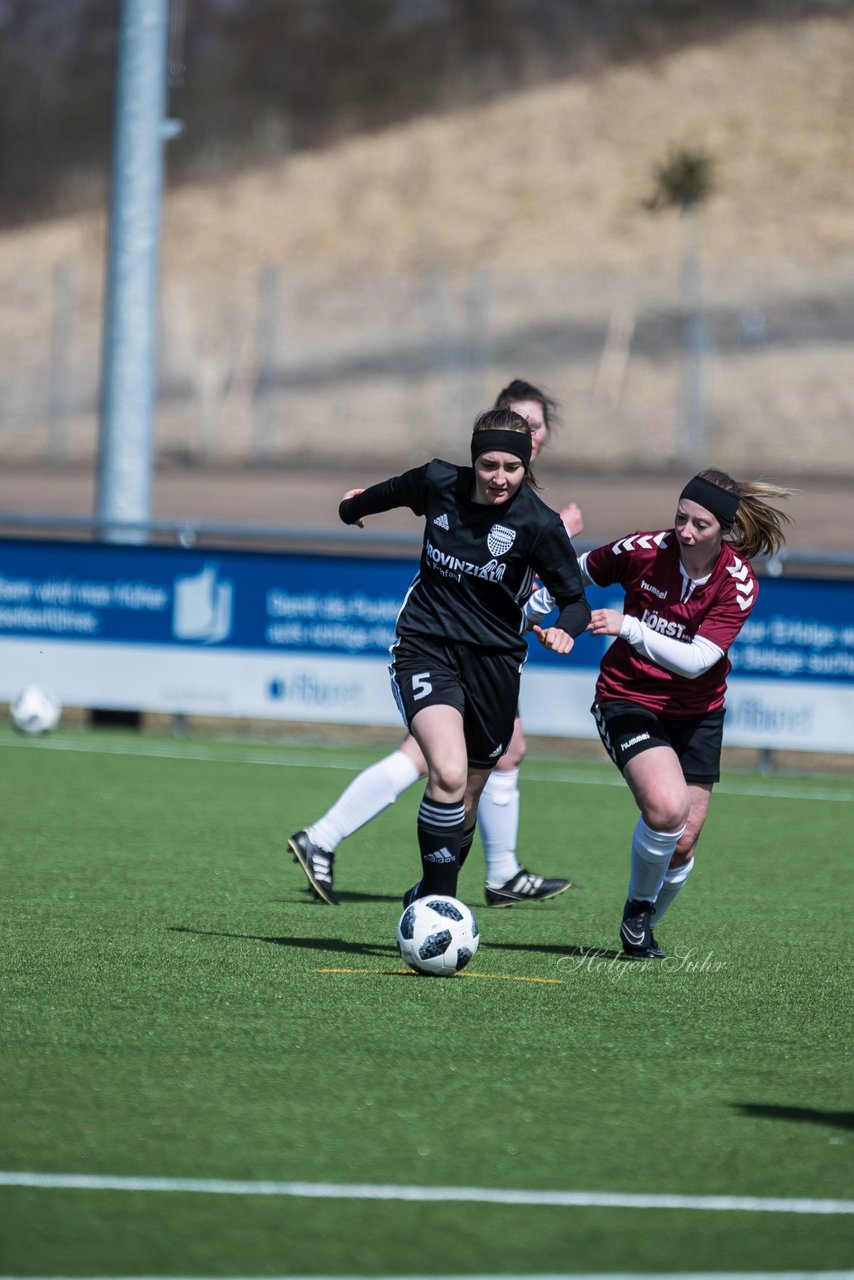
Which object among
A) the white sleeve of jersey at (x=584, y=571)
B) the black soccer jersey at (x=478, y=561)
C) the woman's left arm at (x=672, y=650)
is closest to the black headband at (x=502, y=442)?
the black soccer jersey at (x=478, y=561)

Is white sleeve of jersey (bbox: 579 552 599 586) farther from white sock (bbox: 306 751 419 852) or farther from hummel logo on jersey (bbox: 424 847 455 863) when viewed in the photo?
white sock (bbox: 306 751 419 852)

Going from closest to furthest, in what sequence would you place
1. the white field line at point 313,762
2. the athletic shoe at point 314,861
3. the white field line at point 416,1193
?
the white field line at point 416,1193, the athletic shoe at point 314,861, the white field line at point 313,762

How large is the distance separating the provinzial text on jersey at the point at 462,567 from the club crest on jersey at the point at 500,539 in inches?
1.6

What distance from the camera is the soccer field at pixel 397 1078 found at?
3688 mm

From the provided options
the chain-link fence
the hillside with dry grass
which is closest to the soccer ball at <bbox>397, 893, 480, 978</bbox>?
the chain-link fence

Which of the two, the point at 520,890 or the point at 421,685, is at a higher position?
the point at 421,685

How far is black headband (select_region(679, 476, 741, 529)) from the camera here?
639 cm

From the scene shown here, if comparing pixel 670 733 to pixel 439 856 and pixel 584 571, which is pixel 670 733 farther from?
pixel 439 856

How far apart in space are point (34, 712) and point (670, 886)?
813 cm

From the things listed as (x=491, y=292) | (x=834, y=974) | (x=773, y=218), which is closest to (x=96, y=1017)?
(x=834, y=974)

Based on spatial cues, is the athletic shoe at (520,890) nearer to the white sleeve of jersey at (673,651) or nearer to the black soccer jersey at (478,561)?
the black soccer jersey at (478,561)

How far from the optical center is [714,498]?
Result: 6402 millimetres

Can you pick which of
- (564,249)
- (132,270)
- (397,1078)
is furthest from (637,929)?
(564,249)

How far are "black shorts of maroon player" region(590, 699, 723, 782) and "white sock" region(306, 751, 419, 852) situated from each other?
1263 mm
